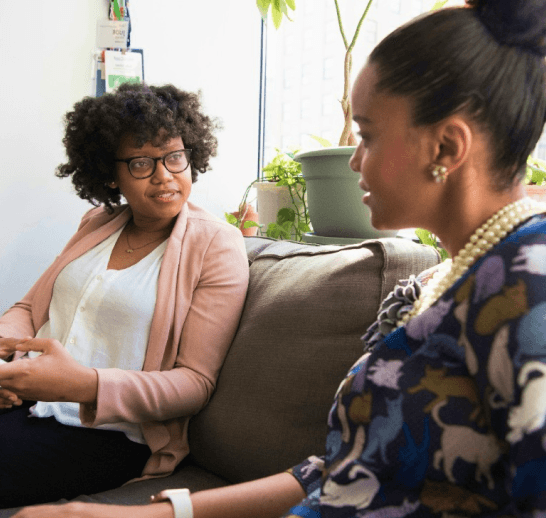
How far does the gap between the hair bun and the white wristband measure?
2.30 feet

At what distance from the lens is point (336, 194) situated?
1516 mm

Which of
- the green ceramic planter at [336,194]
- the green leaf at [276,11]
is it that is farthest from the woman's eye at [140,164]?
the green leaf at [276,11]

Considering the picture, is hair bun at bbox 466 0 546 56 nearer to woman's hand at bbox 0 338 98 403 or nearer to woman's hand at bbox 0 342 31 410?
woman's hand at bbox 0 338 98 403

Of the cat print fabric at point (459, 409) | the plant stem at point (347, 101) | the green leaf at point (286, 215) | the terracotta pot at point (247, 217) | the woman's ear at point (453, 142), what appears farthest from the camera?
the terracotta pot at point (247, 217)

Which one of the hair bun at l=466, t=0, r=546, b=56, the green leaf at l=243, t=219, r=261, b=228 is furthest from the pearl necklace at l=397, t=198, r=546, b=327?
the green leaf at l=243, t=219, r=261, b=228

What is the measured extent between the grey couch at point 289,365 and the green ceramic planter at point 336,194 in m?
0.30

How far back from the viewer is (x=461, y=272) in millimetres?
646

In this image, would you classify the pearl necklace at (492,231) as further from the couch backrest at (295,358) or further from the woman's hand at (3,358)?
the woman's hand at (3,358)

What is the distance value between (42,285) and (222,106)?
Result: 1.34 metres

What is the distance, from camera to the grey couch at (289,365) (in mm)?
1035

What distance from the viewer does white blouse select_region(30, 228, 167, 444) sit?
4.07 ft

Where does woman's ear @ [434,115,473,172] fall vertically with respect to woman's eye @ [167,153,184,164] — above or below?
above

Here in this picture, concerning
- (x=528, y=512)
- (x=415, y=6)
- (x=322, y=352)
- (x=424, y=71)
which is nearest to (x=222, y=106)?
(x=415, y=6)

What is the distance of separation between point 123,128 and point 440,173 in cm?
102
